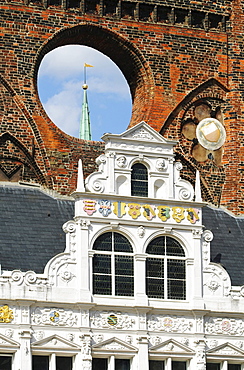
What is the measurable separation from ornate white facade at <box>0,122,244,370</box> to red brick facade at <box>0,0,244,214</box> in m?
5.14

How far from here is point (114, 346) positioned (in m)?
43.5

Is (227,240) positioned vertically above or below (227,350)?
above

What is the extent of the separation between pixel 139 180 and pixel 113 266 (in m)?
3.01

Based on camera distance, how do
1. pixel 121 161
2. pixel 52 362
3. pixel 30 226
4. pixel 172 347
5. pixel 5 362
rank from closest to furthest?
pixel 5 362, pixel 52 362, pixel 172 347, pixel 121 161, pixel 30 226

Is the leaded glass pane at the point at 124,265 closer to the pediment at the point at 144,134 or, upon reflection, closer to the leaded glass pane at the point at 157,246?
the leaded glass pane at the point at 157,246

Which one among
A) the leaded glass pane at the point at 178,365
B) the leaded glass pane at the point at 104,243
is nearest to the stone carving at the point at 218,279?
the leaded glass pane at the point at 178,365

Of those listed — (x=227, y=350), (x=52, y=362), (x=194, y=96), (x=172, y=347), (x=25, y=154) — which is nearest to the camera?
(x=52, y=362)

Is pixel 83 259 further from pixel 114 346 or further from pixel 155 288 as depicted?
pixel 114 346

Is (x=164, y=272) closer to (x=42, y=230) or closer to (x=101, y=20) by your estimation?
(x=42, y=230)

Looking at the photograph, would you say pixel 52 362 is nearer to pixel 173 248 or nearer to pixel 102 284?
pixel 102 284

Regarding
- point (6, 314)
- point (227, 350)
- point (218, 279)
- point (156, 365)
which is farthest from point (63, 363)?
point (218, 279)

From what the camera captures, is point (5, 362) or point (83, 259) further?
point (83, 259)

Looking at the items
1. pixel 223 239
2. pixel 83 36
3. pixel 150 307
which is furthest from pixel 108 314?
pixel 83 36

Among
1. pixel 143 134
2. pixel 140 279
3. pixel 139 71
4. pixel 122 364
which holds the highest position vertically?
pixel 139 71
